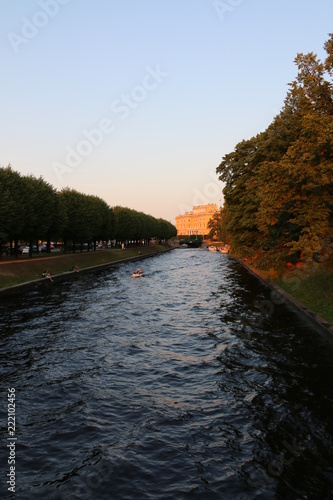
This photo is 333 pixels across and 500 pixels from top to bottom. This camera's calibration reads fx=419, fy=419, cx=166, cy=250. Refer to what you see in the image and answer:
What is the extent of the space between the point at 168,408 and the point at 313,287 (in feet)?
74.5

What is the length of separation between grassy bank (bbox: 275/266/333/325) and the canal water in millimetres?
1691

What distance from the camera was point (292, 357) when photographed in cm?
1917

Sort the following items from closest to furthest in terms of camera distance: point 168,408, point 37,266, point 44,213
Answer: point 168,408 < point 37,266 < point 44,213

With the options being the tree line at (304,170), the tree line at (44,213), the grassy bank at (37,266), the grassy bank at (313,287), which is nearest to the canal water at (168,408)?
the grassy bank at (313,287)

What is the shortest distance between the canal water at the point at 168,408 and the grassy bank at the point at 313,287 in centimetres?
Answer: 169

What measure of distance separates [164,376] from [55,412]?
4917mm

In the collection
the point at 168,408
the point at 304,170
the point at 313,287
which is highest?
the point at 304,170

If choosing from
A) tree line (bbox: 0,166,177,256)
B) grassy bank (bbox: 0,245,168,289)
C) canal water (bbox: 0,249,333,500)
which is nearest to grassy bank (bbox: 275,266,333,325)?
canal water (bbox: 0,249,333,500)

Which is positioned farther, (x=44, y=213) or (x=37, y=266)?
(x=44, y=213)

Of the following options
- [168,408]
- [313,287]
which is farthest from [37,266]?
[168,408]

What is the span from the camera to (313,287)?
109ft

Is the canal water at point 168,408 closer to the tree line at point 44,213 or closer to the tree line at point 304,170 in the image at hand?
the tree line at point 304,170

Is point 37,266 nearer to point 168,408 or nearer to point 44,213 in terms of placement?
point 44,213

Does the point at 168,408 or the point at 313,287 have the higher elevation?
the point at 313,287
